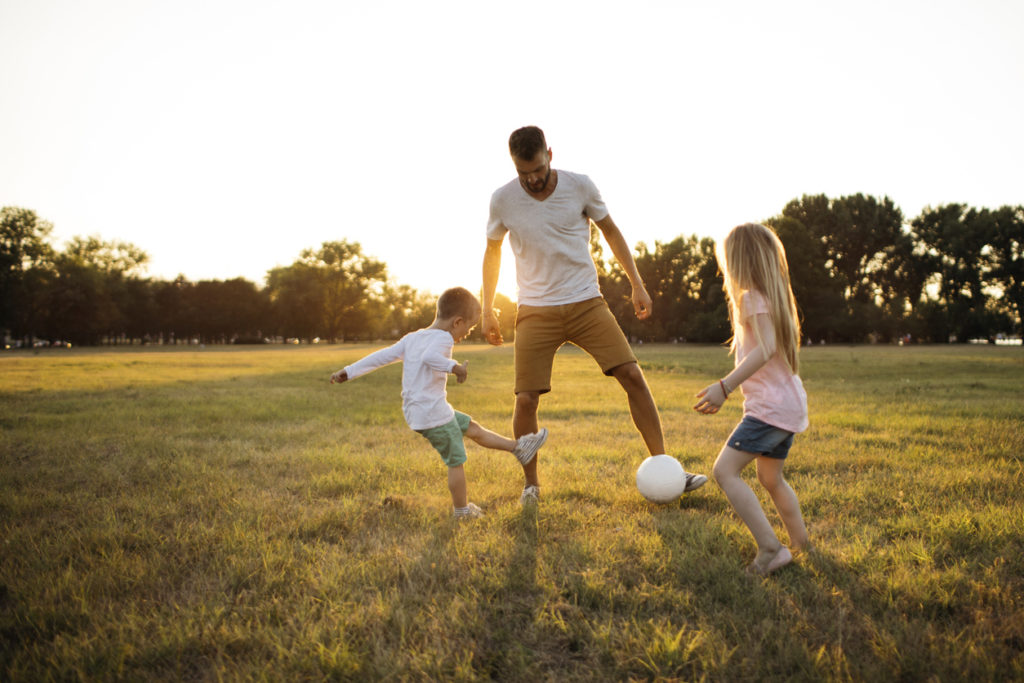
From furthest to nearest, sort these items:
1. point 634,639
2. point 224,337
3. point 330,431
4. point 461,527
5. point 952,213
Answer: point 224,337, point 952,213, point 330,431, point 461,527, point 634,639

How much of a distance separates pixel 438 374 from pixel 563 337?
107 centimetres

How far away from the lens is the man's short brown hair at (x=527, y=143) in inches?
164

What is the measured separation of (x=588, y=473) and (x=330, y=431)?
4.24 metres

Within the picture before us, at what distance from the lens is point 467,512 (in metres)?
4.23

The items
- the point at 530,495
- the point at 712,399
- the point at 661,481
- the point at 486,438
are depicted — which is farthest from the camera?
the point at 486,438

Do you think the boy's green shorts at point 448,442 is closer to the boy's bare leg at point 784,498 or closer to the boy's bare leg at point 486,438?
the boy's bare leg at point 486,438

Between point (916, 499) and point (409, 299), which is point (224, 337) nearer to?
point (409, 299)

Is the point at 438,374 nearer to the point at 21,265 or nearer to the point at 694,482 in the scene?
the point at 694,482

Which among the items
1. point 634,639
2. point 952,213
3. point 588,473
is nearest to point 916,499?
point 588,473

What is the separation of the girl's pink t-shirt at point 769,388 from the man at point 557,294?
121 cm

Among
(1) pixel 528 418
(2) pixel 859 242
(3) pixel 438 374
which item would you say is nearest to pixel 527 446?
(1) pixel 528 418

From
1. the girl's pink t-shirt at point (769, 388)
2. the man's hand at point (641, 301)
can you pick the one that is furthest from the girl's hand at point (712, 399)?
the man's hand at point (641, 301)

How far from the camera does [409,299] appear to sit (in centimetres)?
11719

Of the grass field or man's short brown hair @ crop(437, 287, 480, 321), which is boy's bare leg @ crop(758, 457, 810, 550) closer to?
the grass field
